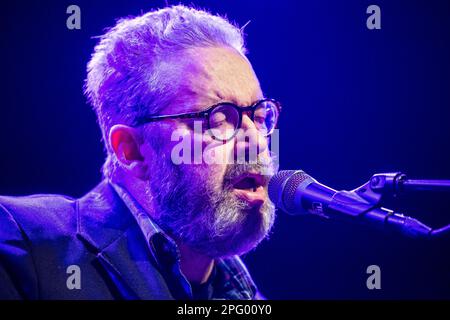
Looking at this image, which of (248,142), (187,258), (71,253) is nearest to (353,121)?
(248,142)

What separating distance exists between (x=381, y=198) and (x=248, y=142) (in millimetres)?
704

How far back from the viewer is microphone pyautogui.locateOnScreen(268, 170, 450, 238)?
127 centimetres

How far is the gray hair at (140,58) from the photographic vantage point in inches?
77.5

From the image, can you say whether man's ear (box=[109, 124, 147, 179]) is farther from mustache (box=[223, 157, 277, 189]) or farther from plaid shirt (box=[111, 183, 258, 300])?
mustache (box=[223, 157, 277, 189])

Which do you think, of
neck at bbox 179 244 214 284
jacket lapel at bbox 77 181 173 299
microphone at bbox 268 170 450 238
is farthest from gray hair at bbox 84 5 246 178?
microphone at bbox 268 170 450 238

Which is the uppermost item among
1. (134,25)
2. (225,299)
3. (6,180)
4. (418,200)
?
(134,25)

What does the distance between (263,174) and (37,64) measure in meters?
1.44

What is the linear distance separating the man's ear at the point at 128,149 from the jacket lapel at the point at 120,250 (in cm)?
19

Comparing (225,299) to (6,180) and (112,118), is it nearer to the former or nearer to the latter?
(112,118)

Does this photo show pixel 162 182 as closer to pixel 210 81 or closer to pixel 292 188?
pixel 210 81

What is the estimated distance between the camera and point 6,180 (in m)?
2.33

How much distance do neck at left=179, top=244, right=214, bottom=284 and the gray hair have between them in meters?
0.55
